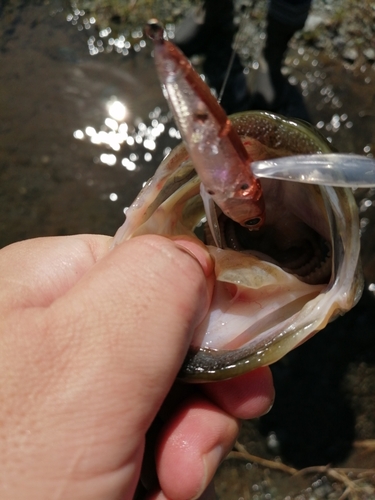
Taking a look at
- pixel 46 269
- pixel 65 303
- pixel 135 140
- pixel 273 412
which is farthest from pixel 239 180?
pixel 135 140

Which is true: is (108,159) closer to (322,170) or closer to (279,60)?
(279,60)

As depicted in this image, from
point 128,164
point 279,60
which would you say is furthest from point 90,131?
point 279,60

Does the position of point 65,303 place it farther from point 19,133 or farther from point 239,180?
point 19,133

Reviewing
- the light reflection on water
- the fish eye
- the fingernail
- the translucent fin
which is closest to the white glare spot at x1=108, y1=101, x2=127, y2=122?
the light reflection on water

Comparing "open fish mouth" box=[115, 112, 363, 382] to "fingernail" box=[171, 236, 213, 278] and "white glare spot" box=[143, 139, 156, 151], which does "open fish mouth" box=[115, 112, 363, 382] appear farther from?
"white glare spot" box=[143, 139, 156, 151]

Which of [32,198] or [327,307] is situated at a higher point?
[327,307]

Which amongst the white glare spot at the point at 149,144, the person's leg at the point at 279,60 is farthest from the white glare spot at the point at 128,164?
the person's leg at the point at 279,60
